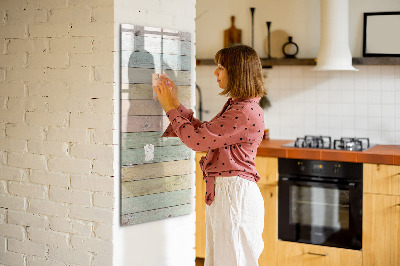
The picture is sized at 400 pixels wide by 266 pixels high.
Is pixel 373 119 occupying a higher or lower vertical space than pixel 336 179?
higher

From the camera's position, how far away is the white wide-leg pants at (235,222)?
2.68 metres

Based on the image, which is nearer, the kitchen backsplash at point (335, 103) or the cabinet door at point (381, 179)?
the cabinet door at point (381, 179)

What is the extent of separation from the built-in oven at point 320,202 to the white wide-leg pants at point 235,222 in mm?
1473

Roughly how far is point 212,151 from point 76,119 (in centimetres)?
66

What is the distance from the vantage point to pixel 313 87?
15.7ft

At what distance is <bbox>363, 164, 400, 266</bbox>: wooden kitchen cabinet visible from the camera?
3885 millimetres

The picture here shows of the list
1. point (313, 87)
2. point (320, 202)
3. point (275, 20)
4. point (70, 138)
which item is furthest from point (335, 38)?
point (70, 138)

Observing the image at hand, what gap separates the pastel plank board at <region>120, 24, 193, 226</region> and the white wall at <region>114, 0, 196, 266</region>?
3cm

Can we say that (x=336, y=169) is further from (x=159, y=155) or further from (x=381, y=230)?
(x=159, y=155)

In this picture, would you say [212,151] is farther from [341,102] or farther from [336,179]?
[341,102]

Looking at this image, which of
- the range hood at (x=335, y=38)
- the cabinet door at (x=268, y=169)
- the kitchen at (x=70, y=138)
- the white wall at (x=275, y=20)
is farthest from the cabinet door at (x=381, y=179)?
the kitchen at (x=70, y=138)

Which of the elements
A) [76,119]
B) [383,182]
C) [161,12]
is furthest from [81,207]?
[383,182]

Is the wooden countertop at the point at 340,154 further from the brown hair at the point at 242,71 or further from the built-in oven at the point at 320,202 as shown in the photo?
the brown hair at the point at 242,71

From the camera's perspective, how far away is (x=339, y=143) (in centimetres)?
453
